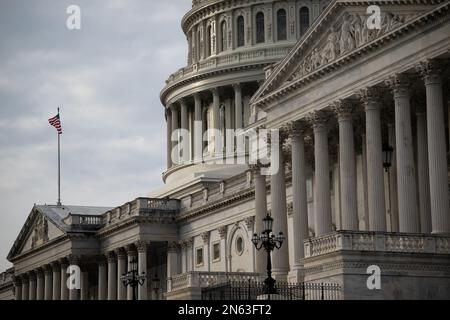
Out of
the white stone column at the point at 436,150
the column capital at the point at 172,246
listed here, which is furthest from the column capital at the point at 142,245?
the white stone column at the point at 436,150

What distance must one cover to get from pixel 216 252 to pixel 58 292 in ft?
81.1

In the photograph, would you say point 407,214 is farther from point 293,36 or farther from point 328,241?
point 293,36

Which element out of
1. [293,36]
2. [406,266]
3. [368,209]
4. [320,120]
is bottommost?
[406,266]

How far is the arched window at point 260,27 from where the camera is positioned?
402 feet

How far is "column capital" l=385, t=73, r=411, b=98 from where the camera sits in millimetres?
58719

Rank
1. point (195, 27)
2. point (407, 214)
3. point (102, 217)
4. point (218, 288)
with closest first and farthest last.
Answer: point (407, 214) < point (218, 288) < point (102, 217) < point (195, 27)

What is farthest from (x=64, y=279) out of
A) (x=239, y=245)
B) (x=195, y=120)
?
(x=239, y=245)

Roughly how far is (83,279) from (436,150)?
65594mm

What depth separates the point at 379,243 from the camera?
54.2m

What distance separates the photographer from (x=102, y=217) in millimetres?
112688

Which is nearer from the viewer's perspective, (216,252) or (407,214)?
(407,214)

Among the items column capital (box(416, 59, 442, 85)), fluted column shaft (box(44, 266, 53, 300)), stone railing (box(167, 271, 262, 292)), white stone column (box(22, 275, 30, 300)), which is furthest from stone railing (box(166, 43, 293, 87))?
column capital (box(416, 59, 442, 85))

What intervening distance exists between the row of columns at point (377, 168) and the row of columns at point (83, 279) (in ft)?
101

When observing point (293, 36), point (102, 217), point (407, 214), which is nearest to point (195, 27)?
point (293, 36)
